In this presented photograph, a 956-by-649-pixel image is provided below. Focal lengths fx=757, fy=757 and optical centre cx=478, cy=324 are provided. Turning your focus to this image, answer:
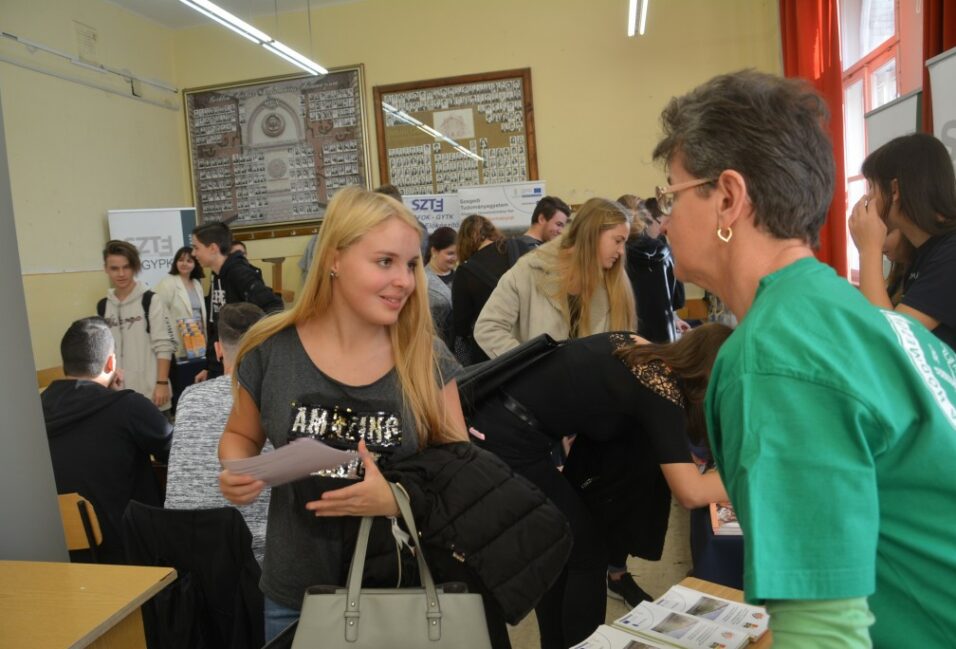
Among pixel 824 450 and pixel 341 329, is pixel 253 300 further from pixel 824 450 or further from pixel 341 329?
pixel 824 450

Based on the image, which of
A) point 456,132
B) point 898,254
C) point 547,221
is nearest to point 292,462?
point 898,254

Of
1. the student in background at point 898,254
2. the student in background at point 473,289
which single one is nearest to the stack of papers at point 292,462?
the student in background at point 898,254

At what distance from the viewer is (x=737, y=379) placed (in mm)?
716

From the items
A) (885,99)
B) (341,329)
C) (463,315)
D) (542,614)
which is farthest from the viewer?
(885,99)

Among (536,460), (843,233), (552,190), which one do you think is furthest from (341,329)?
(552,190)

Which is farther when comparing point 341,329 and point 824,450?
point 341,329

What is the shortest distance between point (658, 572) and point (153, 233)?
5.79 metres

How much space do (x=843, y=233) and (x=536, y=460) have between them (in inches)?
175

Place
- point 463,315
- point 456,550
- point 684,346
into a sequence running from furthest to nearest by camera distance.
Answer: point 463,315
point 684,346
point 456,550

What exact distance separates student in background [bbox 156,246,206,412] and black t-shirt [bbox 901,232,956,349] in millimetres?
4731

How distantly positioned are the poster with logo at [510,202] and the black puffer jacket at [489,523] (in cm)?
563

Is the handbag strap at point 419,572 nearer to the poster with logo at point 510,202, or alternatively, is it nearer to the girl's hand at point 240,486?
the girl's hand at point 240,486

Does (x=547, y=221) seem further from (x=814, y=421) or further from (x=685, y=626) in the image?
(x=814, y=421)

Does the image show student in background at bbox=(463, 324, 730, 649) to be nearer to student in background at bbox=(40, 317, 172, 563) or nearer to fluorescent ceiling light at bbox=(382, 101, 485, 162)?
student in background at bbox=(40, 317, 172, 563)
